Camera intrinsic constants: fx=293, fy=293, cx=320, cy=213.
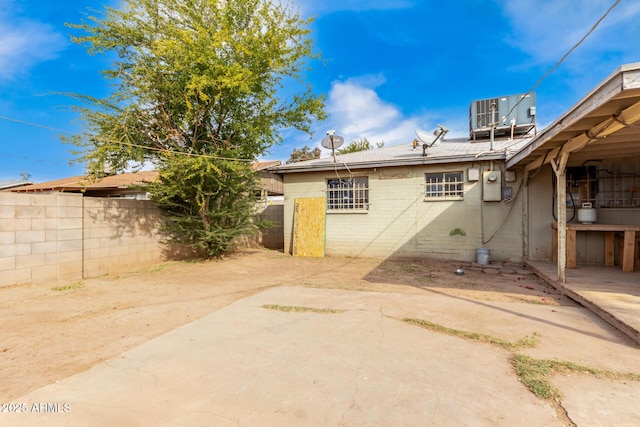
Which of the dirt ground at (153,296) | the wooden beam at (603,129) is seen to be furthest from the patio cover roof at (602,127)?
the dirt ground at (153,296)

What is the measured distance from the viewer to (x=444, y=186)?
857cm

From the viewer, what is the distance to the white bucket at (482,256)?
7.72 meters

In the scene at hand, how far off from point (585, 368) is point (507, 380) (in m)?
0.80

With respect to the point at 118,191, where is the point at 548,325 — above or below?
below

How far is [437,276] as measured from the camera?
6.68 meters

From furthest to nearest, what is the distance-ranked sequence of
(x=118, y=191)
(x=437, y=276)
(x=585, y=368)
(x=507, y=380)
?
(x=118, y=191) < (x=437, y=276) < (x=585, y=368) < (x=507, y=380)

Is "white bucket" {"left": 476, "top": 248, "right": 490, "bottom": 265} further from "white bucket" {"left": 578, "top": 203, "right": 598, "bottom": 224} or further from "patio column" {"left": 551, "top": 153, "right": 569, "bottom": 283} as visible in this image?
"patio column" {"left": 551, "top": 153, "right": 569, "bottom": 283}

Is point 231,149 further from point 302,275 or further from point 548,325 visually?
point 548,325

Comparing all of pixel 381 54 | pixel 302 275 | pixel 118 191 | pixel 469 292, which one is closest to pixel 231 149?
pixel 302 275

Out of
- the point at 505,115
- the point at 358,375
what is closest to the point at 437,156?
the point at 505,115

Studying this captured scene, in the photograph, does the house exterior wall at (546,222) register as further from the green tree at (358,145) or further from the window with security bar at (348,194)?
the green tree at (358,145)

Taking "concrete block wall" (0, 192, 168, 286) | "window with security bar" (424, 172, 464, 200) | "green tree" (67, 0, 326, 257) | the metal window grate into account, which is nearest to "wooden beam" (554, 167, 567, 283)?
"window with security bar" (424, 172, 464, 200)

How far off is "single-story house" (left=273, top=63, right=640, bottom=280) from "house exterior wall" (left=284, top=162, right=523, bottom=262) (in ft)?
0.09

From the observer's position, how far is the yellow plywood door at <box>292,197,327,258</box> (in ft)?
32.0
